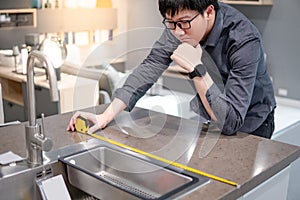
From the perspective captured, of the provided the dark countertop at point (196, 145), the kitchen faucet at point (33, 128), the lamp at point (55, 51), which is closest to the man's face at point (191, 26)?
the dark countertop at point (196, 145)

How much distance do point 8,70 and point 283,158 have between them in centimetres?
297

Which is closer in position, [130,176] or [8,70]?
[130,176]

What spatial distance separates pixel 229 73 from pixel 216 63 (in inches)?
3.3

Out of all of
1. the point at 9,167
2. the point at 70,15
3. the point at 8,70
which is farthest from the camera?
the point at 70,15

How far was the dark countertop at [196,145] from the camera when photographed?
1.16 m

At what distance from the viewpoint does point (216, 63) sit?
150cm

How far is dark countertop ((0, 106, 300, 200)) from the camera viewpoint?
116 cm

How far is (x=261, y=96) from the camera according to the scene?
155cm

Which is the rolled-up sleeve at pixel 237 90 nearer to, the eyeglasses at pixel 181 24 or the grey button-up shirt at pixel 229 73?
the grey button-up shirt at pixel 229 73

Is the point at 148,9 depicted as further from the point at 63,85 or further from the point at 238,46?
the point at 238,46

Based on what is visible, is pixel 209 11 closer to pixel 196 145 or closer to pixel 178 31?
pixel 178 31

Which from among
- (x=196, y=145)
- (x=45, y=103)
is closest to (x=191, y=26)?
(x=196, y=145)

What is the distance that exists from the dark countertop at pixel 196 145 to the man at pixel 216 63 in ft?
0.20

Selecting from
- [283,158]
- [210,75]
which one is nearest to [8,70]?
[210,75]
